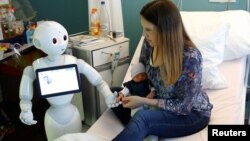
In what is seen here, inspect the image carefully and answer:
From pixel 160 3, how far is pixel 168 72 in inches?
12.2

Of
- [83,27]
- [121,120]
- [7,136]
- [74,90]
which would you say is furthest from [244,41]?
[7,136]

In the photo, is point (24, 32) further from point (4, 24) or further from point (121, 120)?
point (121, 120)

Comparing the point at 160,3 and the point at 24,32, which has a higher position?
the point at 160,3

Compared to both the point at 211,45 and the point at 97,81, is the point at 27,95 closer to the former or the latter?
the point at 97,81

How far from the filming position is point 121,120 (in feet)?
5.42

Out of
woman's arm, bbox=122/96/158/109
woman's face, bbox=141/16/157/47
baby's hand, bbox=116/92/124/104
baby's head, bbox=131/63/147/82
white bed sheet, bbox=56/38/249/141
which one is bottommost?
white bed sheet, bbox=56/38/249/141

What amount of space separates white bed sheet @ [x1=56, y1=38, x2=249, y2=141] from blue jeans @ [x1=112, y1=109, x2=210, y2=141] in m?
0.03

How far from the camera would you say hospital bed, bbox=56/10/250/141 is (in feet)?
5.12

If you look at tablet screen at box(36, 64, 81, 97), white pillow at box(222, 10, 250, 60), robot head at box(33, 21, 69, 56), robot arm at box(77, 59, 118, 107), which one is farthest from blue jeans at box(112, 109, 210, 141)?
white pillow at box(222, 10, 250, 60)

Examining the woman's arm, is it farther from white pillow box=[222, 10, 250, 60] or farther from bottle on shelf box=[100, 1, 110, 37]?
bottle on shelf box=[100, 1, 110, 37]

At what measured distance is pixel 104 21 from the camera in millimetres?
2336

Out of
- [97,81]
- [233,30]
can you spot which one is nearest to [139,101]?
[97,81]

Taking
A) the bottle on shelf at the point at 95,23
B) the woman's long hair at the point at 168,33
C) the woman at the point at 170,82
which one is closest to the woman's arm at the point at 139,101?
the woman at the point at 170,82

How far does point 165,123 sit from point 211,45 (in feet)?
2.24
